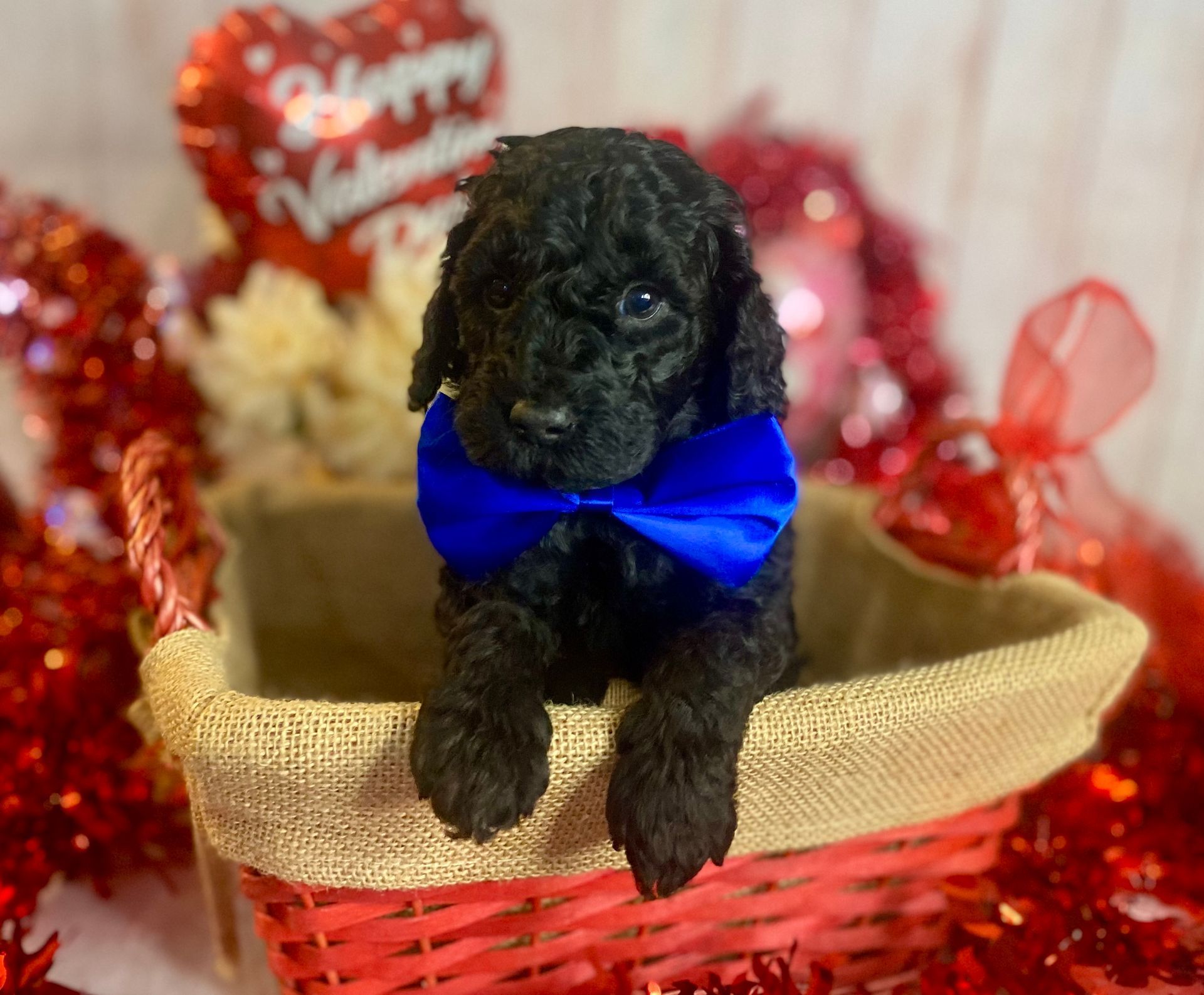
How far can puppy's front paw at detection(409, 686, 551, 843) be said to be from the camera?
75 cm

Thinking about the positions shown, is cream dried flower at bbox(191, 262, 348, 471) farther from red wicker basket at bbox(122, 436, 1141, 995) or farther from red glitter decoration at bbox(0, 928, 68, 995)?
red glitter decoration at bbox(0, 928, 68, 995)

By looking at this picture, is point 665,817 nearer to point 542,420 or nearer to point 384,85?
point 542,420

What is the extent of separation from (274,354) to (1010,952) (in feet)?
4.55

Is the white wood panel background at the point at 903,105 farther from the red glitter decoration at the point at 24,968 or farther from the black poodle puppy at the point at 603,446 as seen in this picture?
the red glitter decoration at the point at 24,968

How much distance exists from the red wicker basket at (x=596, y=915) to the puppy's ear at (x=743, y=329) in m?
0.48

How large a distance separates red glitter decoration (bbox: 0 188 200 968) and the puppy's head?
78cm

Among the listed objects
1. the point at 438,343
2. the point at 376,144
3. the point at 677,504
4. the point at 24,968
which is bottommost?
the point at 24,968

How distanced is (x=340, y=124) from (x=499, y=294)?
0.89m

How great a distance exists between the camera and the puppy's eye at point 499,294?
35.4 inches

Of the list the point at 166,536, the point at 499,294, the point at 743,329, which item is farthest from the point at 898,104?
the point at 166,536

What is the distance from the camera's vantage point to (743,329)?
0.93 metres

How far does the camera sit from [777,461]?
923 millimetres

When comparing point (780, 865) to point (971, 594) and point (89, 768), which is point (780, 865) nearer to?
point (971, 594)

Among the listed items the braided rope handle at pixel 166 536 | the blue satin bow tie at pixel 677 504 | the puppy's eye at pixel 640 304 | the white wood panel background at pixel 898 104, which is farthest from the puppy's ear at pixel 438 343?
the white wood panel background at pixel 898 104
